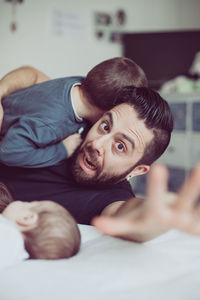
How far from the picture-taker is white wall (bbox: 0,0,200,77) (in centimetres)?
267

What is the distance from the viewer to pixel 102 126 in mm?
916

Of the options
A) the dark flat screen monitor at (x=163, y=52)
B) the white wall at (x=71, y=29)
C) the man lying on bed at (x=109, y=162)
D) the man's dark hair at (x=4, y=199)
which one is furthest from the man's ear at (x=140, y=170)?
the dark flat screen monitor at (x=163, y=52)

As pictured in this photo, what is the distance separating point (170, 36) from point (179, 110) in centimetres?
76

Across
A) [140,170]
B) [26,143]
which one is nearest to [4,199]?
[26,143]

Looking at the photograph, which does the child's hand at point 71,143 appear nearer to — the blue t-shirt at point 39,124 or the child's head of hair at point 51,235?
the blue t-shirt at point 39,124

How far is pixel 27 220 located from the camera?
599 mm

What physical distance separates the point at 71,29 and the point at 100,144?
7.55 feet

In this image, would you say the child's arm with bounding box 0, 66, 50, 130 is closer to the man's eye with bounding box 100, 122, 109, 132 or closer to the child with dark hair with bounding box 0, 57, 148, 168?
the child with dark hair with bounding box 0, 57, 148, 168

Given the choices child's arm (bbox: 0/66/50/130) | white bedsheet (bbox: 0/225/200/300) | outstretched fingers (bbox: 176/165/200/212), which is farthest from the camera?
child's arm (bbox: 0/66/50/130)

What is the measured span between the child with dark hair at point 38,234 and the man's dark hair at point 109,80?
1.42ft

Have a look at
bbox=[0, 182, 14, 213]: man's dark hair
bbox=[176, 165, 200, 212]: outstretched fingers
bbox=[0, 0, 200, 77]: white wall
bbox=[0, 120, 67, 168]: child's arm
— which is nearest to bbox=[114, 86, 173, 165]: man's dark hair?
bbox=[0, 120, 67, 168]: child's arm

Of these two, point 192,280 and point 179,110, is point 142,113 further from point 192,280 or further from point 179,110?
point 179,110

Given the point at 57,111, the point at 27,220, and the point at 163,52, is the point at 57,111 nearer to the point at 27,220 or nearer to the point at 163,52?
the point at 27,220

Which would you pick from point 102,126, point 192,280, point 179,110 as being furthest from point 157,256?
point 179,110
